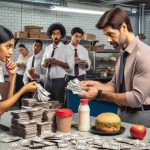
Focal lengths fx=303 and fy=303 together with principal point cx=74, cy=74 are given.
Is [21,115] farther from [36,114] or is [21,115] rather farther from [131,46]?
[131,46]

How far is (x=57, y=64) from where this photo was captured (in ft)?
19.3

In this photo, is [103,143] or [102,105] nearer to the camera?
[103,143]

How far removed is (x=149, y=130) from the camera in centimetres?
212

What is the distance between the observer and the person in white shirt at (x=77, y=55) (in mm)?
6449

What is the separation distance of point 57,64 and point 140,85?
3.68 meters

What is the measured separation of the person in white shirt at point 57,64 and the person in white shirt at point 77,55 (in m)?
0.33

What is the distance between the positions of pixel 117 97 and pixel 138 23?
31.0 feet

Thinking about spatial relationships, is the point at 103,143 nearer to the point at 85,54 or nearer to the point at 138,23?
the point at 85,54

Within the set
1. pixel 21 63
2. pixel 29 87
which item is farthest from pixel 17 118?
pixel 21 63

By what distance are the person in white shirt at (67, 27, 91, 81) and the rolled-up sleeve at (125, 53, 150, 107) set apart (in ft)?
13.2

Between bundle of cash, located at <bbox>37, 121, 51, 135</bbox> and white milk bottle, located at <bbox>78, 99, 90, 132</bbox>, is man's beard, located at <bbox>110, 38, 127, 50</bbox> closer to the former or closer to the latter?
white milk bottle, located at <bbox>78, 99, 90, 132</bbox>

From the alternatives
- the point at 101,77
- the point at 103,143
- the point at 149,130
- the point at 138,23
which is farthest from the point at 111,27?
the point at 138,23

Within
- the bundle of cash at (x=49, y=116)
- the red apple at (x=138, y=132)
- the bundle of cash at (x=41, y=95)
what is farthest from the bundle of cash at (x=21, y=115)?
the red apple at (x=138, y=132)

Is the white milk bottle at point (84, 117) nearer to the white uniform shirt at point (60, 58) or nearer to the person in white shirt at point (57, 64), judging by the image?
the person in white shirt at point (57, 64)
